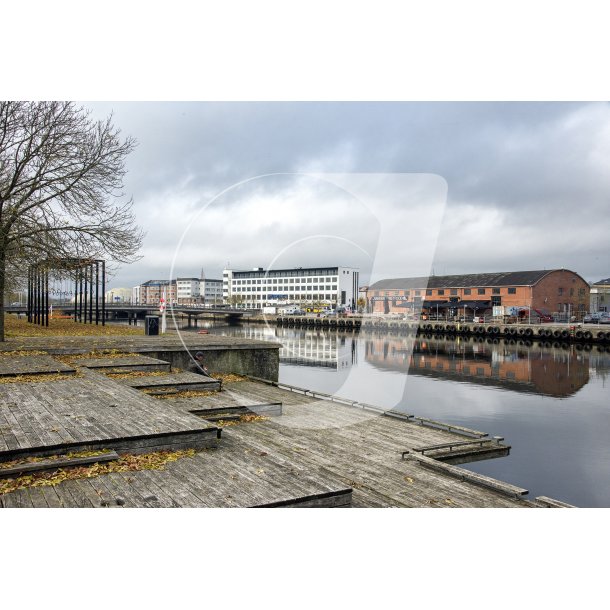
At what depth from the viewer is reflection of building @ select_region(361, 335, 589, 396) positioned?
3047 centimetres

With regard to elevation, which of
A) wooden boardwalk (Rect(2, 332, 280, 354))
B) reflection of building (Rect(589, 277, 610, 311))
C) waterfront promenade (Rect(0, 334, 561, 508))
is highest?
reflection of building (Rect(589, 277, 610, 311))

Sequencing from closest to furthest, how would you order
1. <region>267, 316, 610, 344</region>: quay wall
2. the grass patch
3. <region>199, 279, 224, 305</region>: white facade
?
1. the grass patch
2. <region>267, 316, 610, 344</region>: quay wall
3. <region>199, 279, 224, 305</region>: white facade

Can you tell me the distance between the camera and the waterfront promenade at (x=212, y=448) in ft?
22.1

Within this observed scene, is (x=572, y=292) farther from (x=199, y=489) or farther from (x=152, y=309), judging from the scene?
(x=199, y=489)

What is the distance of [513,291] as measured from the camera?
8375 centimetres

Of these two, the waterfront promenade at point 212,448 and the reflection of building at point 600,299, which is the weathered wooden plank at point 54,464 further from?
the reflection of building at point 600,299

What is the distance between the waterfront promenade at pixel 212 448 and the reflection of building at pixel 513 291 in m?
67.6

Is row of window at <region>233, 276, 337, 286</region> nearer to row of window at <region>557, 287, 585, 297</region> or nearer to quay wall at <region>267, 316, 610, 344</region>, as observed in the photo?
quay wall at <region>267, 316, 610, 344</region>

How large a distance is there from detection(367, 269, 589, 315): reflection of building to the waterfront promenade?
222 ft

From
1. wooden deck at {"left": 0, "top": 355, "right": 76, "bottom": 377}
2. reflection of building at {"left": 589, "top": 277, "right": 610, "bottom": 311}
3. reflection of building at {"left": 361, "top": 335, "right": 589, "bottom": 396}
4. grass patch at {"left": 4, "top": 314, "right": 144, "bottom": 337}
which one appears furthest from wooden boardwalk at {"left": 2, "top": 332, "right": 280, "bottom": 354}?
reflection of building at {"left": 589, "top": 277, "right": 610, "bottom": 311}

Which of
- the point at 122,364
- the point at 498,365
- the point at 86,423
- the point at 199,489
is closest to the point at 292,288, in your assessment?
the point at 86,423

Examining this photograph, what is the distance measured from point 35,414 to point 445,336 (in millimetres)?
66206
